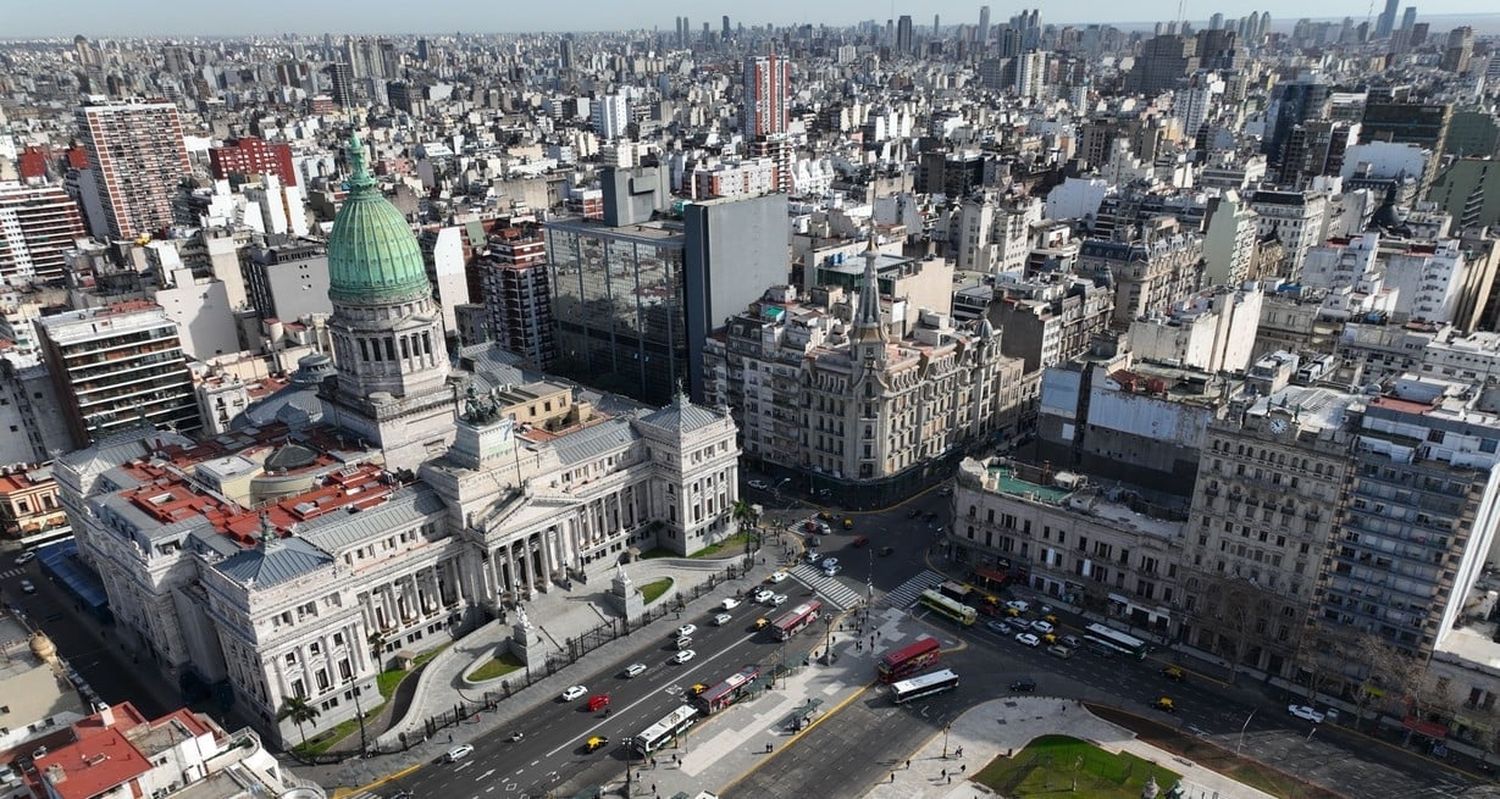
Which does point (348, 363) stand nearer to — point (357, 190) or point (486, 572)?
point (357, 190)

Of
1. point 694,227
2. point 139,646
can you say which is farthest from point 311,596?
point 694,227

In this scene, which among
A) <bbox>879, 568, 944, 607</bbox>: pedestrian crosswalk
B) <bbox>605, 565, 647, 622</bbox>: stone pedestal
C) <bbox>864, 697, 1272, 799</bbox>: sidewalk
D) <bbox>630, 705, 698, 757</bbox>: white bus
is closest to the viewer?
<bbox>864, 697, 1272, 799</bbox>: sidewalk

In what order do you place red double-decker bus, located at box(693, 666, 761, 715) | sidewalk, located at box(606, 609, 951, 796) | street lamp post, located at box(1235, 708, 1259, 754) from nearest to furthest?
sidewalk, located at box(606, 609, 951, 796) < street lamp post, located at box(1235, 708, 1259, 754) < red double-decker bus, located at box(693, 666, 761, 715)

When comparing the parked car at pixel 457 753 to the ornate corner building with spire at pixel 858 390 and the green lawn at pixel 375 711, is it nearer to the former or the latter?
the green lawn at pixel 375 711

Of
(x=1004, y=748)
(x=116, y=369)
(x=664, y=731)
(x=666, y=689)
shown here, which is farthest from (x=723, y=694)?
(x=116, y=369)

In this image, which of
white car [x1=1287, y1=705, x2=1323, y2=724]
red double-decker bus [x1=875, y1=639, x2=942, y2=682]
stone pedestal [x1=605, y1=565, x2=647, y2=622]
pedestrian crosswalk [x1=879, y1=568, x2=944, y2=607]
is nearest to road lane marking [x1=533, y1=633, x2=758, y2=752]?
stone pedestal [x1=605, y1=565, x2=647, y2=622]

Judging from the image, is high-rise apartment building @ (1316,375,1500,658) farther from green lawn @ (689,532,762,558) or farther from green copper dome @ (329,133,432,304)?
green copper dome @ (329,133,432,304)
